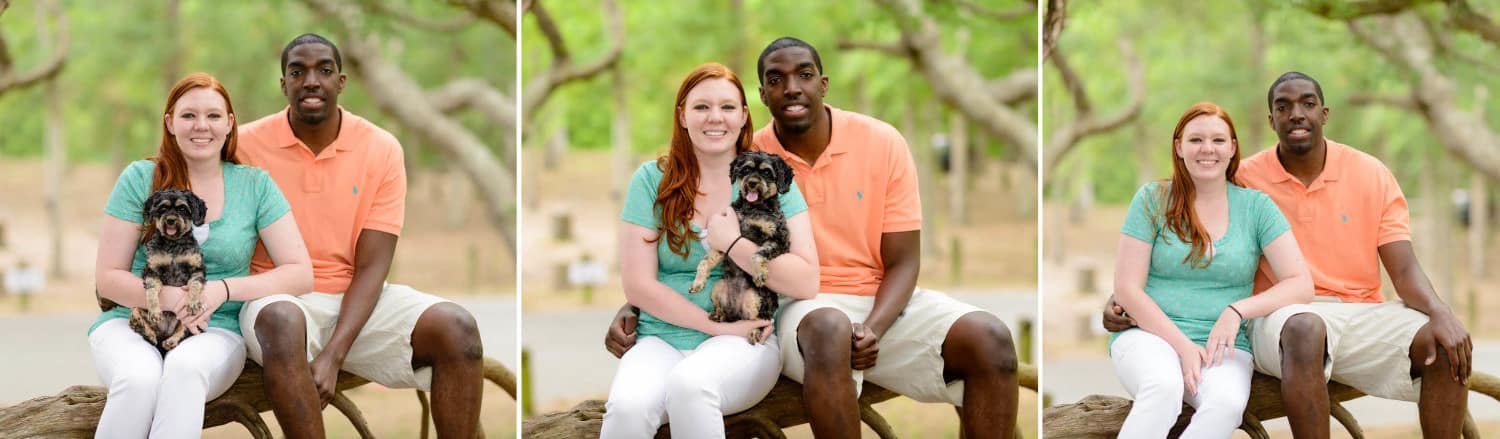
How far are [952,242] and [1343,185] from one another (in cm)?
732

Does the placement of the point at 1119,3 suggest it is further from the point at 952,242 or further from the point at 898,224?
the point at 898,224

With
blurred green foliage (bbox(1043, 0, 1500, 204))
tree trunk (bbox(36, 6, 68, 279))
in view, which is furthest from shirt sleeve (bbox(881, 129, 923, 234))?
tree trunk (bbox(36, 6, 68, 279))

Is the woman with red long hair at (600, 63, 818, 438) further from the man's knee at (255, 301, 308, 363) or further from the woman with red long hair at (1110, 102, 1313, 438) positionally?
the woman with red long hair at (1110, 102, 1313, 438)

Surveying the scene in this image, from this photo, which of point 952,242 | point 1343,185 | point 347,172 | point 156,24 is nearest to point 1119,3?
point 952,242

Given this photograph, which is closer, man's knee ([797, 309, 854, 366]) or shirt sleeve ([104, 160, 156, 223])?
man's knee ([797, 309, 854, 366])

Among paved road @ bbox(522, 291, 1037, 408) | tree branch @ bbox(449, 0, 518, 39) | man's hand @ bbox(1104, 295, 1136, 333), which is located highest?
tree branch @ bbox(449, 0, 518, 39)

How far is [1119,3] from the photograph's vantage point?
9.34 meters

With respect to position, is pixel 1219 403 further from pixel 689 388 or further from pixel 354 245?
pixel 354 245

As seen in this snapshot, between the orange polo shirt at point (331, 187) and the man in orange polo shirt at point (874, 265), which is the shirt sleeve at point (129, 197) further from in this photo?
the man in orange polo shirt at point (874, 265)

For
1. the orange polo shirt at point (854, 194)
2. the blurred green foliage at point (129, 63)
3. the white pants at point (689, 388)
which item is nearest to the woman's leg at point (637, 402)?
the white pants at point (689, 388)

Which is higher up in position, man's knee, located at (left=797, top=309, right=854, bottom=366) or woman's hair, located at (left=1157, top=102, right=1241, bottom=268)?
woman's hair, located at (left=1157, top=102, right=1241, bottom=268)

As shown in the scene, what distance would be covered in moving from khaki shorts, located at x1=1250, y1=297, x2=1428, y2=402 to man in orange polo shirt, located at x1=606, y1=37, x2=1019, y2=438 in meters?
0.77

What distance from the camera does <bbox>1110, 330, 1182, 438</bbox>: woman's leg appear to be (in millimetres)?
3451

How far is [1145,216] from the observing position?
3.72 meters
